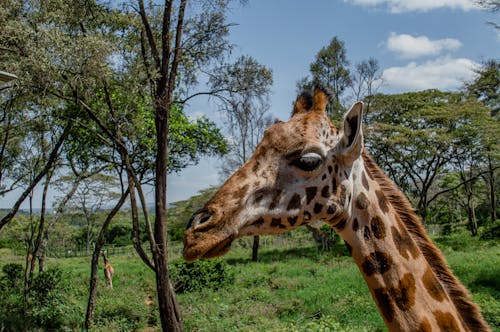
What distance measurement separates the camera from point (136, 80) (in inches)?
350

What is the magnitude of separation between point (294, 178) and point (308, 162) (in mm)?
99

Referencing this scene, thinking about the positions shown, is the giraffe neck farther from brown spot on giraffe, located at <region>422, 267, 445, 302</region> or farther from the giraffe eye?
the giraffe eye

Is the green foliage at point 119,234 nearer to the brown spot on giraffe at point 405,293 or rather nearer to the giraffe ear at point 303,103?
the giraffe ear at point 303,103

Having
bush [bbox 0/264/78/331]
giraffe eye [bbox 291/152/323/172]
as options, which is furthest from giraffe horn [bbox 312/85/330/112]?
bush [bbox 0/264/78/331]

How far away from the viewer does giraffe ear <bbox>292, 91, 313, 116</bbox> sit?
2.43m

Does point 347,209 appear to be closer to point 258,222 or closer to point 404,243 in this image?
point 404,243

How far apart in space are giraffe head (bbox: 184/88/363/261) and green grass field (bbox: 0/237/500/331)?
520 centimetres

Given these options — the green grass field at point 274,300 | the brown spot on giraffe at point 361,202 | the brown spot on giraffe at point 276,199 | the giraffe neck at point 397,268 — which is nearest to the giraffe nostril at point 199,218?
the brown spot on giraffe at point 276,199

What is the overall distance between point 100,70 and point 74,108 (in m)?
3.83

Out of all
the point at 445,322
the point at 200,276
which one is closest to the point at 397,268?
the point at 445,322

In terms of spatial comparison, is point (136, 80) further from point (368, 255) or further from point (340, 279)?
point (340, 279)

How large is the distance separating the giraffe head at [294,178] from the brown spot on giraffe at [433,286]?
1.64 feet

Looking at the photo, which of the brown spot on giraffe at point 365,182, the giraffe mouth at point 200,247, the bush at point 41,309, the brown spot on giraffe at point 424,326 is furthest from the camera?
the bush at point 41,309

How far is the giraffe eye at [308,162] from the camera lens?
2027mm
